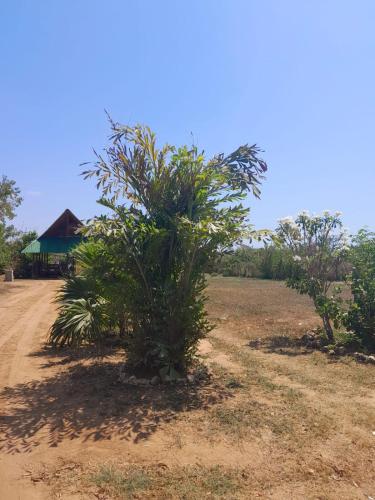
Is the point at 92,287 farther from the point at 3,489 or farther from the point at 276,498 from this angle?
the point at 276,498

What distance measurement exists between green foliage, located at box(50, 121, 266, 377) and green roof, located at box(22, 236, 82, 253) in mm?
21487

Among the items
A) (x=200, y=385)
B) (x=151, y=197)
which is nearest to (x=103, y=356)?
(x=200, y=385)

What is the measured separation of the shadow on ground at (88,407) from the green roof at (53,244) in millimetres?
21553

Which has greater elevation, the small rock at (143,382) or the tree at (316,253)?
the tree at (316,253)

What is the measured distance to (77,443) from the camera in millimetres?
4070

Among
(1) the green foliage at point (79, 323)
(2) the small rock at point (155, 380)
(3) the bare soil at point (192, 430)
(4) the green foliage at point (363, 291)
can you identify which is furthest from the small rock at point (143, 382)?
(4) the green foliage at point (363, 291)

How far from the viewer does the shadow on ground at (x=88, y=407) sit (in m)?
4.28

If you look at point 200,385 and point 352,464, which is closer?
point 352,464

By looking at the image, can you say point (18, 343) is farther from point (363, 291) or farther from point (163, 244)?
point (363, 291)

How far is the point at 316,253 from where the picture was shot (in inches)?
358

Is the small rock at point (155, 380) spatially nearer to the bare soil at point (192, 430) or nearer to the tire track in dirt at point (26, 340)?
the bare soil at point (192, 430)

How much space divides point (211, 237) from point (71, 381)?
2794 millimetres

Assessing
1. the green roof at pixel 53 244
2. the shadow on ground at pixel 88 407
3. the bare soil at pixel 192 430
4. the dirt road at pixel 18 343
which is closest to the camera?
the bare soil at pixel 192 430

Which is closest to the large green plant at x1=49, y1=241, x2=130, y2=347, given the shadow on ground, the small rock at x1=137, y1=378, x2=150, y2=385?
the small rock at x1=137, y1=378, x2=150, y2=385
